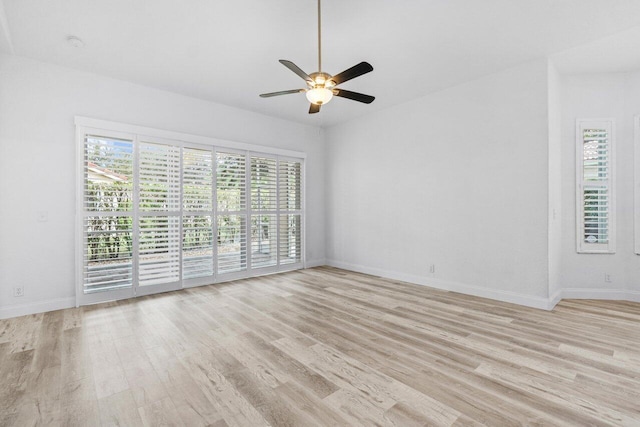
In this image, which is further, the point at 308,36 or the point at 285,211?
the point at 285,211

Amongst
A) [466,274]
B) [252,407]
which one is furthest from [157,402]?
[466,274]

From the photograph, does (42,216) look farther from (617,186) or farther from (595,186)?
(617,186)

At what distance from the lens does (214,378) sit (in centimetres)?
216

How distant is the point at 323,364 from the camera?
2.34 meters

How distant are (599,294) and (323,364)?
13.5 ft

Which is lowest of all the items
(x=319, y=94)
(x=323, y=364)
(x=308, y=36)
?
(x=323, y=364)

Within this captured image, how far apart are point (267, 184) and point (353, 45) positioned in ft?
9.80

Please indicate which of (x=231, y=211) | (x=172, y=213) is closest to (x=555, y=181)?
(x=231, y=211)

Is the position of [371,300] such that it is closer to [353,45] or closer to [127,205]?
[353,45]

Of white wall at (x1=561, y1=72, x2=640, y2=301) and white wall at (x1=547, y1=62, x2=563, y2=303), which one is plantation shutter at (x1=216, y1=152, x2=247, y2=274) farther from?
white wall at (x1=561, y1=72, x2=640, y2=301)

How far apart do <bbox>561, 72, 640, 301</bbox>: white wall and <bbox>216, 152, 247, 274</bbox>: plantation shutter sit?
4880 millimetres

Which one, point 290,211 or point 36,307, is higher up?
point 290,211

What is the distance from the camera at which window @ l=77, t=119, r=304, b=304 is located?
393cm

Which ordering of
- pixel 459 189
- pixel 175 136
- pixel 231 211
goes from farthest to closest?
pixel 231 211 → pixel 175 136 → pixel 459 189
